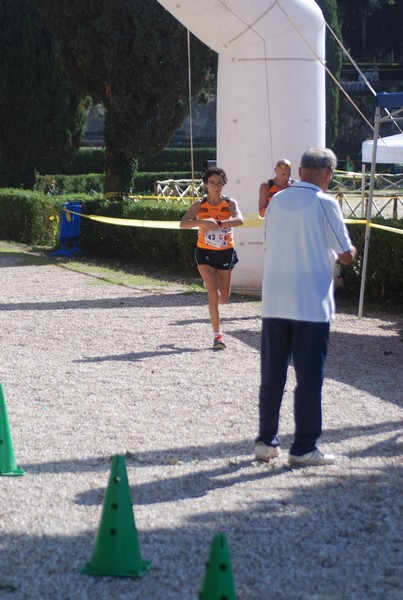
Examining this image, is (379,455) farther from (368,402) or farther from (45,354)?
(45,354)

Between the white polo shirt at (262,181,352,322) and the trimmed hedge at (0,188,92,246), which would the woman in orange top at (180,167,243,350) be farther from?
the trimmed hedge at (0,188,92,246)

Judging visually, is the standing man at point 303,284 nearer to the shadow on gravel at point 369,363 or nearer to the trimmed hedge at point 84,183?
the shadow on gravel at point 369,363

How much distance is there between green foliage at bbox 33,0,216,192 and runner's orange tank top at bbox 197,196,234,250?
12.7m

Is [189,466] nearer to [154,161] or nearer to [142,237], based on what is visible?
[142,237]

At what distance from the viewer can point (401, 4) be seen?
2744 inches

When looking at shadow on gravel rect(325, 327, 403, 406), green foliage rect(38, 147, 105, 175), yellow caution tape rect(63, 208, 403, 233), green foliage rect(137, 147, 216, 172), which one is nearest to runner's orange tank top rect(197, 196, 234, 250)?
shadow on gravel rect(325, 327, 403, 406)

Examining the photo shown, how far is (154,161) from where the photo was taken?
51406mm

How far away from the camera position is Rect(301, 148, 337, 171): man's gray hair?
5.89m

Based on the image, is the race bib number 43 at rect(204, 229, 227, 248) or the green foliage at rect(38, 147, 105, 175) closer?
the race bib number 43 at rect(204, 229, 227, 248)

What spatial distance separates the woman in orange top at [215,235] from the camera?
9.91m

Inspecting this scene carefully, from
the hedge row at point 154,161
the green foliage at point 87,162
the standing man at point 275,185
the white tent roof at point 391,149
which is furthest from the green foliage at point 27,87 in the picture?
the standing man at point 275,185

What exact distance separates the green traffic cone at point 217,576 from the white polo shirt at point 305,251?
239cm

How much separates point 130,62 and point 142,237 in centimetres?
576

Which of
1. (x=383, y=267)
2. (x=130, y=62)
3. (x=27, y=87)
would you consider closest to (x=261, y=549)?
(x=383, y=267)
